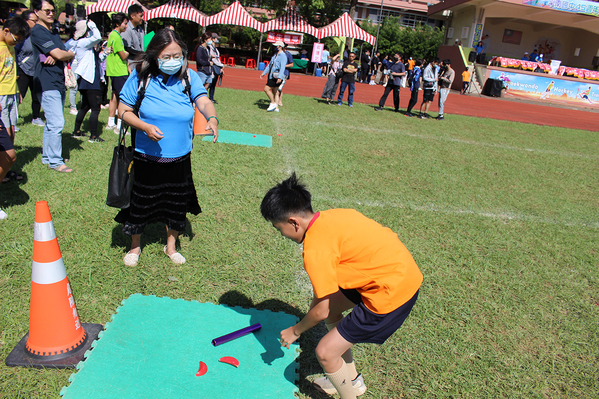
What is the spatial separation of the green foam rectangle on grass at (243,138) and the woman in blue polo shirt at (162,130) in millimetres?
4232

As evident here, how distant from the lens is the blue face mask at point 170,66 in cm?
299

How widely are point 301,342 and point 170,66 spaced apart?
231 centimetres

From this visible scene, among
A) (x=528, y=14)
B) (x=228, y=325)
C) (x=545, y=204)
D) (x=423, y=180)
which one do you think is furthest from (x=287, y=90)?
(x=528, y=14)

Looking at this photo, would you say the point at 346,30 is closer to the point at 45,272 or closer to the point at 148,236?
the point at 148,236

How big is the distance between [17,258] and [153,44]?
2235 mm

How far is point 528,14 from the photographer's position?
3081cm

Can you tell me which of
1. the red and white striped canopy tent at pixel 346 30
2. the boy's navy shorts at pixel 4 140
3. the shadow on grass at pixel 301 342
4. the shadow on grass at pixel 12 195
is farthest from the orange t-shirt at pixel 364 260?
the red and white striped canopy tent at pixel 346 30

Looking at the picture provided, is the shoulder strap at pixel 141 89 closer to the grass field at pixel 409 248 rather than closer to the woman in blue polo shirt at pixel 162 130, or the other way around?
the woman in blue polo shirt at pixel 162 130

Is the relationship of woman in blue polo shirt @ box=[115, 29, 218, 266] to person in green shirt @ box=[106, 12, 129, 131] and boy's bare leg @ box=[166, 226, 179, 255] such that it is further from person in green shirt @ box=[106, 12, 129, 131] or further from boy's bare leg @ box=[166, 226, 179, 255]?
person in green shirt @ box=[106, 12, 129, 131]

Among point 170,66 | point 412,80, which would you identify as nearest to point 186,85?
point 170,66

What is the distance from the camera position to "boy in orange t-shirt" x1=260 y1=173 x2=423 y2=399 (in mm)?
1983

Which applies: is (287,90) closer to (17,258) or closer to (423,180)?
(423,180)

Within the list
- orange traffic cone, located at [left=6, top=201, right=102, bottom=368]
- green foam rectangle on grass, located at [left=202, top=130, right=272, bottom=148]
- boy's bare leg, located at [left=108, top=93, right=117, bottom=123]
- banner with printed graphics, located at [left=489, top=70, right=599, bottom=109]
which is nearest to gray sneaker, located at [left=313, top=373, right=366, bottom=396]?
orange traffic cone, located at [left=6, top=201, right=102, bottom=368]

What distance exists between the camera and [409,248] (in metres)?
4.48
